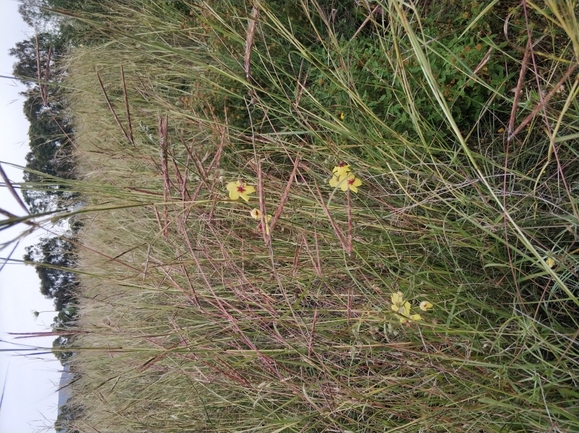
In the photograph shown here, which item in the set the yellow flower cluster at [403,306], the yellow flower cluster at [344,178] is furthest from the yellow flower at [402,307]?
the yellow flower cluster at [344,178]

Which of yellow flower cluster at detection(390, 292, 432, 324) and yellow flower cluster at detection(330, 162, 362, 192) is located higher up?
yellow flower cluster at detection(330, 162, 362, 192)

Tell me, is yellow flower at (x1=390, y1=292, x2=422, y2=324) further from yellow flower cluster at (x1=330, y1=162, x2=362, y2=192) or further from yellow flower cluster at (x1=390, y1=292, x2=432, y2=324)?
yellow flower cluster at (x1=330, y1=162, x2=362, y2=192)

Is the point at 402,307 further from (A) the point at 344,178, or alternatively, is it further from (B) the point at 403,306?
(A) the point at 344,178

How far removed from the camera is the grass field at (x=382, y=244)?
1.18 metres

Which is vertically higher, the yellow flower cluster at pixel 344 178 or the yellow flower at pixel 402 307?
the yellow flower cluster at pixel 344 178

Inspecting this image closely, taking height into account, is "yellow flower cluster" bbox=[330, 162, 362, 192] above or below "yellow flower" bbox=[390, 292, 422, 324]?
above

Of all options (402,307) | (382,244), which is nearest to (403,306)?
(402,307)

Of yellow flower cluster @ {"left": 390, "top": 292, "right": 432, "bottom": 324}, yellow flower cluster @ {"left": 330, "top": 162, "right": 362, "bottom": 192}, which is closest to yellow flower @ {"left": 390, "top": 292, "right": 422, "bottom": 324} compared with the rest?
yellow flower cluster @ {"left": 390, "top": 292, "right": 432, "bottom": 324}

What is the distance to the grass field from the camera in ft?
3.86

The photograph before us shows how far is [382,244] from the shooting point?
142 centimetres

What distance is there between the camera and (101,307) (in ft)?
9.04

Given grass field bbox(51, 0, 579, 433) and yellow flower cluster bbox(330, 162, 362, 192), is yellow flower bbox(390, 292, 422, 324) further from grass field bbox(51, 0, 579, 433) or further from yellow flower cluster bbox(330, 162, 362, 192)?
yellow flower cluster bbox(330, 162, 362, 192)

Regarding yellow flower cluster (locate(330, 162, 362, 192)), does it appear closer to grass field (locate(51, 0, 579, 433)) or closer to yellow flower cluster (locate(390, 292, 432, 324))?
grass field (locate(51, 0, 579, 433))

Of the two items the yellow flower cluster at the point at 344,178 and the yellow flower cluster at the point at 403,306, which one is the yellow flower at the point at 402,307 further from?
the yellow flower cluster at the point at 344,178
